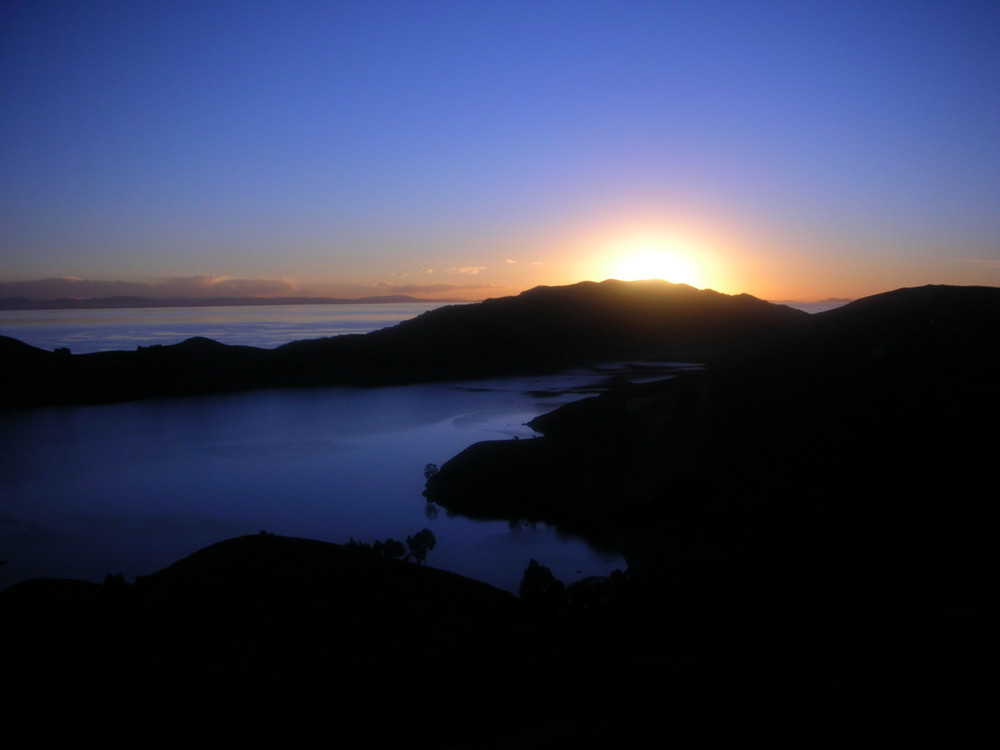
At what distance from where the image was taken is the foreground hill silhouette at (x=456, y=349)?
40.9 meters

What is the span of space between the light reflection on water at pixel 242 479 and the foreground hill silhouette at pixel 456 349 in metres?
4.18

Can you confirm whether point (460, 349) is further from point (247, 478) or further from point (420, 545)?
point (420, 545)

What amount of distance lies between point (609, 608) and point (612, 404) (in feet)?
41.4

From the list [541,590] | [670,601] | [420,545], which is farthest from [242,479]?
[670,601]

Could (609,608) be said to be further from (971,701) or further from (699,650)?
(971,701)

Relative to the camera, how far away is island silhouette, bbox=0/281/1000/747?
15.6 feet

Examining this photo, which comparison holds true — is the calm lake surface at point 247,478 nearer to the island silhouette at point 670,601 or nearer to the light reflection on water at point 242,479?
the light reflection on water at point 242,479

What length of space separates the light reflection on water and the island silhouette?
1.74m

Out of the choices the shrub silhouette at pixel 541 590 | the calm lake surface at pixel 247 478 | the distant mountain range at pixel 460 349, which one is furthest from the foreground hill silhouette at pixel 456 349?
the shrub silhouette at pixel 541 590

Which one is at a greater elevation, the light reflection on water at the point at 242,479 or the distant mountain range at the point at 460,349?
the distant mountain range at the point at 460,349

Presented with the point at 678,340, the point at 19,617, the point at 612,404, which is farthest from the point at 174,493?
the point at 678,340

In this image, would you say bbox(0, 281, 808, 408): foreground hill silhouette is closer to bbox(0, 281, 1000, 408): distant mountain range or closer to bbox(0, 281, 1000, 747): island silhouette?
bbox(0, 281, 1000, 408): distant mountain range

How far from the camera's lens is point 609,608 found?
349 inches

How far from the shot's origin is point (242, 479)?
70.4ft
